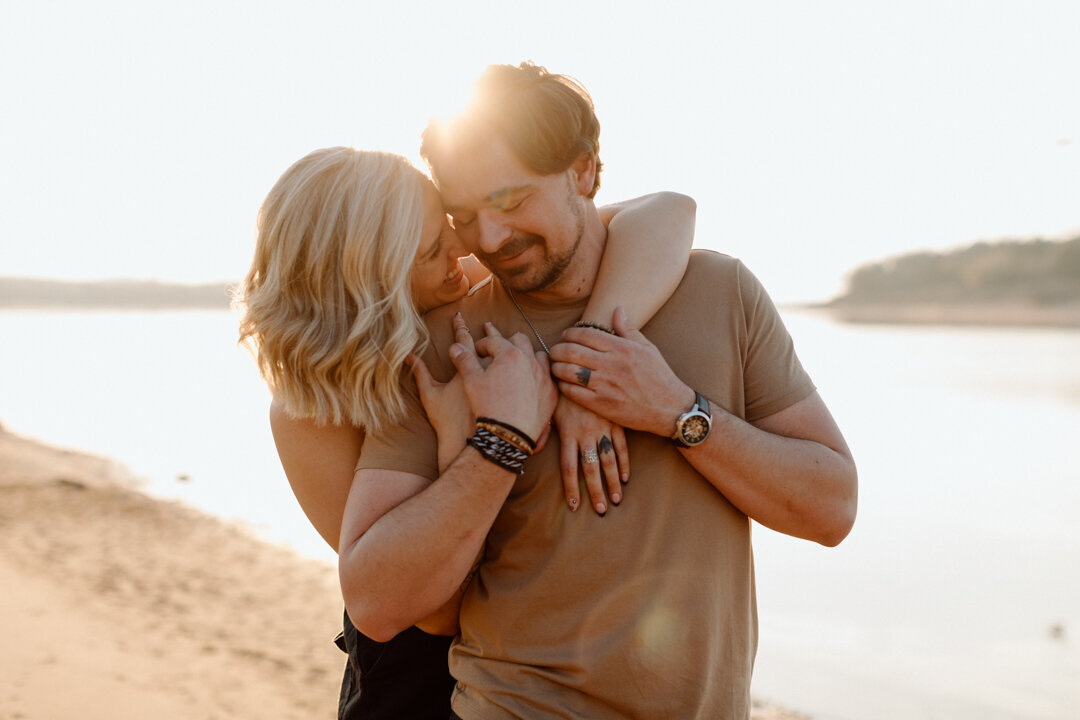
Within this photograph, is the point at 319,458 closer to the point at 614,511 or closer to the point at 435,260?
the point at 435,260

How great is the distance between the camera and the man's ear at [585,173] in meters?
2.27

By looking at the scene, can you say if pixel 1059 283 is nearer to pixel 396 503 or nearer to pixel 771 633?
pixel 771 633

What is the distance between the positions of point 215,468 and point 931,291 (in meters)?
46.8

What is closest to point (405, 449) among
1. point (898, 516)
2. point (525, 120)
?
point (525, 120)

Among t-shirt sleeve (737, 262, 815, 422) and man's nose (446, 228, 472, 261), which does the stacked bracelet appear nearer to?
t-shirt sleeve (737, 262, 815, 422)

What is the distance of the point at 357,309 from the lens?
79.8 inches

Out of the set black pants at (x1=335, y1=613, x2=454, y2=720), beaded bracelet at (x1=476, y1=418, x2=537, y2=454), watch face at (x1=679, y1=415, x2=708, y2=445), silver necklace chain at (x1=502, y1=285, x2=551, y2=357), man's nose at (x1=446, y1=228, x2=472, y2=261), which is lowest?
black pants at (x1=335, y1=613, x2=454, y2=720)

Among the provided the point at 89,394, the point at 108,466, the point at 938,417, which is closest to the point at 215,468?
the point at 108,466

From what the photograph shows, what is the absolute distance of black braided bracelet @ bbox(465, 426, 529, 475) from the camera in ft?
5.76

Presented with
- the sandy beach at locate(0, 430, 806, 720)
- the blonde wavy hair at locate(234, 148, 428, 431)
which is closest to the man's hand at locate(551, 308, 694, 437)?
the blonde wavy hair at locate(234, 148, 428, 431)

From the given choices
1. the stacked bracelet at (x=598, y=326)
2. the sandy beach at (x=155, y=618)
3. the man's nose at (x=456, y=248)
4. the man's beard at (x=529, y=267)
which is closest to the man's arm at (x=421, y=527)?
the stacked bracelet at (x=598, y=326)

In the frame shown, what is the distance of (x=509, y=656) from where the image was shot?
1.77 metres

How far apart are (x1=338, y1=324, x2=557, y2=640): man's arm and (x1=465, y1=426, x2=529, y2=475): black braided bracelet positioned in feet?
0.03

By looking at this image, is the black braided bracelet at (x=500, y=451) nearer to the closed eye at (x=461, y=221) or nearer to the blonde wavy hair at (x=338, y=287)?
the blonde wavy hair at (x=338, y=287)
